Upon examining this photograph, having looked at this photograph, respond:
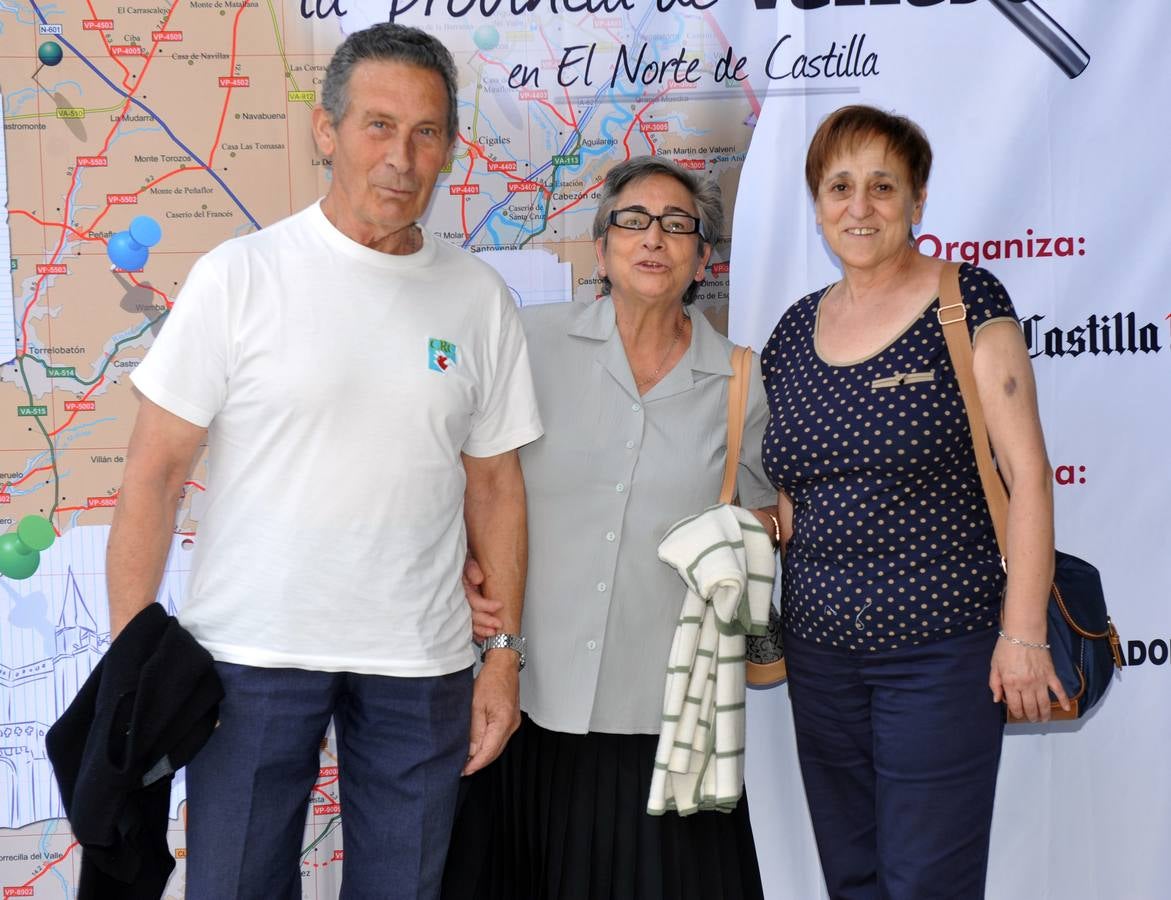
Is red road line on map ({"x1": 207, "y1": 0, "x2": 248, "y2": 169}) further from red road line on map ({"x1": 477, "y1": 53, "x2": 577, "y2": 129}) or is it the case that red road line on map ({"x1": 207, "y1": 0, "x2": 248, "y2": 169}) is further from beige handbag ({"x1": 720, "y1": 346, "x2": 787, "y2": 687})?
beige handbag ({"x1": 720, "y1": 346, "x2": 787, "y2": 687})

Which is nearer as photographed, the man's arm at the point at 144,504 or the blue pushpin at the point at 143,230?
the man's arm at the point at 144,504

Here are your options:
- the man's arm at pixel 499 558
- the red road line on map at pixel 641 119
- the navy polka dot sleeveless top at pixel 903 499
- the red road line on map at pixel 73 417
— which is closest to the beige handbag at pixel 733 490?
the navy polka dot sleeveless top at pixel 903 499

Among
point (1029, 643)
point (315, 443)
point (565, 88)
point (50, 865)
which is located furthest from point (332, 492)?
point (50, 865)

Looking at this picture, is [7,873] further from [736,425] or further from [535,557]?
[736,425]

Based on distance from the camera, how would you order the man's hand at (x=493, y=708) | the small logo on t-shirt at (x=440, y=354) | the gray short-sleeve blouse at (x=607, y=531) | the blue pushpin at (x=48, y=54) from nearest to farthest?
the small logo on t-shirt at (x=440, y=354) < the man's hand at (x=493, y=708) < the gray short-sleeve blouse at (x=607, y=531) < the blue pushpin at (x=48, y=54)

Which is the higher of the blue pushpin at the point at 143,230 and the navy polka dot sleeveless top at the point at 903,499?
the blue pushpin at the point at 143,230

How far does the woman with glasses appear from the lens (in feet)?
6.97

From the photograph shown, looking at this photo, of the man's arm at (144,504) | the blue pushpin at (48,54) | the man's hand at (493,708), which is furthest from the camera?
the blue pushpin at (48,54)

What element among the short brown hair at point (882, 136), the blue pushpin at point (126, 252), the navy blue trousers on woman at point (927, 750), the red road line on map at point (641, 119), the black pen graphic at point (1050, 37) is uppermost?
the black pen graphic at point (1050, 37)

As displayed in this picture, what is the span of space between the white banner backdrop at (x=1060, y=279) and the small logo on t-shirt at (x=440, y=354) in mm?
1114

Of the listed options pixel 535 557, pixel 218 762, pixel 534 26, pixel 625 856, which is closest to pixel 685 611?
pixel 535 557

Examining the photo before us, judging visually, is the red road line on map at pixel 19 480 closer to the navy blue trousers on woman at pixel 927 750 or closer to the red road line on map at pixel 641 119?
the red road line on map at pixel 641 119

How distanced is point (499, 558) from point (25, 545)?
1.33 metres

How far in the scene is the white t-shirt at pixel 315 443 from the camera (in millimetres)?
1693
